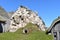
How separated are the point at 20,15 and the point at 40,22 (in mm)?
5756

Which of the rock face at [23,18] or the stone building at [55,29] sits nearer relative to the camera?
the stone building at [55,29]

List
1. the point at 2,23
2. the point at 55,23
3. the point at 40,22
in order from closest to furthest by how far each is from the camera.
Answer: the point at 55,23, the point at 2,23, the point at 40,22

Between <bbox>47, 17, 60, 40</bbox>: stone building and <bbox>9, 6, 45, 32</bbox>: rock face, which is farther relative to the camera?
<bbox>9, 6, 45, 32</bbox>: rock face

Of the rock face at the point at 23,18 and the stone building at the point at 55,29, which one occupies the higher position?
the rock face at the point at 23,18

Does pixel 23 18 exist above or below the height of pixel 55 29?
above

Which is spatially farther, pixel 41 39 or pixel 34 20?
pixel 34 20

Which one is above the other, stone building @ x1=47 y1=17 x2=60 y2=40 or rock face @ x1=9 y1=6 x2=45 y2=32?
rock face @ x1=9 y1=6 x2=45 y2=32

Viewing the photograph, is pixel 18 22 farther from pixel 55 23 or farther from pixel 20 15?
pixel 55 23

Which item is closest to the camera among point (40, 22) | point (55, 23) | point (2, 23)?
point (55, 23)

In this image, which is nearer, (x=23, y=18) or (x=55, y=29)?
Answer: (x=55, y=29)

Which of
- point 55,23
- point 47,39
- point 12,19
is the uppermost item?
point 12,19

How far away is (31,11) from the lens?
54062mm

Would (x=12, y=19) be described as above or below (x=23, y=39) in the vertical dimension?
above

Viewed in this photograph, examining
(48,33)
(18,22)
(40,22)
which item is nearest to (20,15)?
(18,22)
